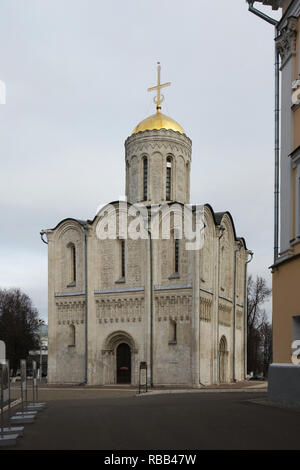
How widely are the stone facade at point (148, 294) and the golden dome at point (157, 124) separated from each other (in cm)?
41

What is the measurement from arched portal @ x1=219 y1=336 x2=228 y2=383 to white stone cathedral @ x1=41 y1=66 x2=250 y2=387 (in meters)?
0.08

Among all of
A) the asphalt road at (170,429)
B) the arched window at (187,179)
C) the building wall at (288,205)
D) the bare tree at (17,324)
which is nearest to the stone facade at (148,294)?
the arched window at (187,179)

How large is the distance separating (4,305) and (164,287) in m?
36.3

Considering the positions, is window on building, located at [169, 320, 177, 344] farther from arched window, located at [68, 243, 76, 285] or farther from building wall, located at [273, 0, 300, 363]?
building wall, located at [273, 0, 300, 363]

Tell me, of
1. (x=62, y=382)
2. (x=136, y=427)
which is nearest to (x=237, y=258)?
(x=62, y=382)

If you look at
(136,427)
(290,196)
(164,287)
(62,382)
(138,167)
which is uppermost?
(138,167)

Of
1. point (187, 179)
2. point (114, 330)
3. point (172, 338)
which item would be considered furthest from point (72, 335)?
point (187, 179)

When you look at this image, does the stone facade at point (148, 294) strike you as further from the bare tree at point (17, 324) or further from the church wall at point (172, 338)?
the bare tree at point (17, 324)

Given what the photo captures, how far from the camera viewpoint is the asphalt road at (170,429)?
304 inches

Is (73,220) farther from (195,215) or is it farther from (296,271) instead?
(296,271)

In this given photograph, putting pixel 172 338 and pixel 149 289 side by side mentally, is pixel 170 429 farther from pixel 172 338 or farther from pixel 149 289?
pixel 149 289

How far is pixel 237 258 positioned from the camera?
125 feet

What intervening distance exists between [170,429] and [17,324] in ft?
Answer: 170

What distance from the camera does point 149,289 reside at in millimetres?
30938
